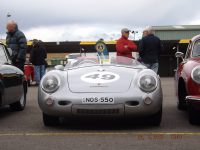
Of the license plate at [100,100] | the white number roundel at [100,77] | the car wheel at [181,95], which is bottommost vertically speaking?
the car wheel at [181,95]

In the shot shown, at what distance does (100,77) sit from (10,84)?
1.94m

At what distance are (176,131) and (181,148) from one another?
4.01ft

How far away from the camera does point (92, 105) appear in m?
6.61

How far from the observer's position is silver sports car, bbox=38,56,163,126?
6.64 metres

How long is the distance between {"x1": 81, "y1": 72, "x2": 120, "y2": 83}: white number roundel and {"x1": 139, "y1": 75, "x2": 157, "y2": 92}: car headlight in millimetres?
362

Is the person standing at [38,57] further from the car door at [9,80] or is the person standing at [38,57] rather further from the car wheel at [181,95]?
the car wheel at [181,95]

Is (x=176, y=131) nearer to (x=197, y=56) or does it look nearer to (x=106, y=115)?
(x=106, y=115)

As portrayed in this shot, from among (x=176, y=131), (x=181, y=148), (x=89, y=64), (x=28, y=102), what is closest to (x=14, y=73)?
(x=89, y=64)

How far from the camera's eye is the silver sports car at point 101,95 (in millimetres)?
6641

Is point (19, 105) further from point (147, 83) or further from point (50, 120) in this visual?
point (147, 83)

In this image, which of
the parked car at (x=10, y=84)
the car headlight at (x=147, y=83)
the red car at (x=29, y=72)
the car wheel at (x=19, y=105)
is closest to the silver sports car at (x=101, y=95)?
the car headlight at (x=147, y=83)

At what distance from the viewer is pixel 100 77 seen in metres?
7.09

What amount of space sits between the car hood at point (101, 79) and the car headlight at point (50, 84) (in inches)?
7.2
